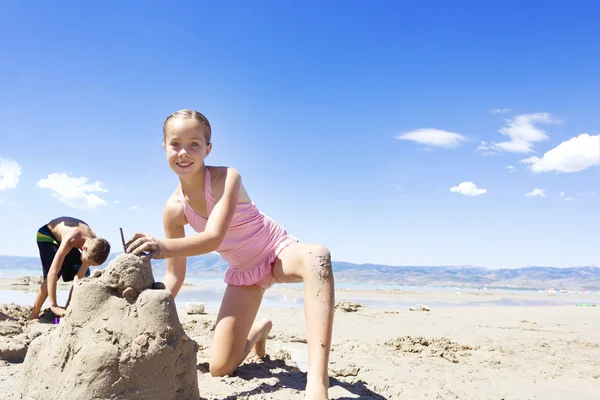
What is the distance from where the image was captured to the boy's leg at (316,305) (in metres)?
2.30

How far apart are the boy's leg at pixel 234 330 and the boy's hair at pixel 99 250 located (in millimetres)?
1190

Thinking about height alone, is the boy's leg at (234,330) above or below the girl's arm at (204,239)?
below

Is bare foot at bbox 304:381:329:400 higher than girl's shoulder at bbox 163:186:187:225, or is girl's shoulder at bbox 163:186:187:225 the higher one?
girl's shoulder at bbox 163:186:187:225

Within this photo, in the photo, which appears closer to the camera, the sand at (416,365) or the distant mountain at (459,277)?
the sand at (416,365)

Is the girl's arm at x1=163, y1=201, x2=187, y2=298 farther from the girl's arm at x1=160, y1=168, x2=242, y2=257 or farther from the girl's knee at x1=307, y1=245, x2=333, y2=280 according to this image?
the girl's knee at x1=307, y1=245, x2=333, y2=280

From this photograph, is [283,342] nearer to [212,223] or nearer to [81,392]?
[212,223]

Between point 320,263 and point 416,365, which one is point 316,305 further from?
point 416,365

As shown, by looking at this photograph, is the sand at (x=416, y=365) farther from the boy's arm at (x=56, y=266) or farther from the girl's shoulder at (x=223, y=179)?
the boy's arm at (x=56, y=266)

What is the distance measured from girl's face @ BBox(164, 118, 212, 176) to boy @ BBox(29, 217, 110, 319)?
2.82 m

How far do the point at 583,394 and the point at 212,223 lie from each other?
3.27m

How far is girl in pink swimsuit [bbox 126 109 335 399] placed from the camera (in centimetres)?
237

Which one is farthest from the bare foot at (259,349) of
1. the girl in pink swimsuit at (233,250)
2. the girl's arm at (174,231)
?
the girl's arm at (174,231)

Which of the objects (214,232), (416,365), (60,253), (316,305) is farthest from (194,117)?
(60,253)

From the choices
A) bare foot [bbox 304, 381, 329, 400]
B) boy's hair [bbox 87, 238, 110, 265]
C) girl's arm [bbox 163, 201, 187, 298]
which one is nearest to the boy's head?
boy's hair [bbox 87, 238, 110, 265]
